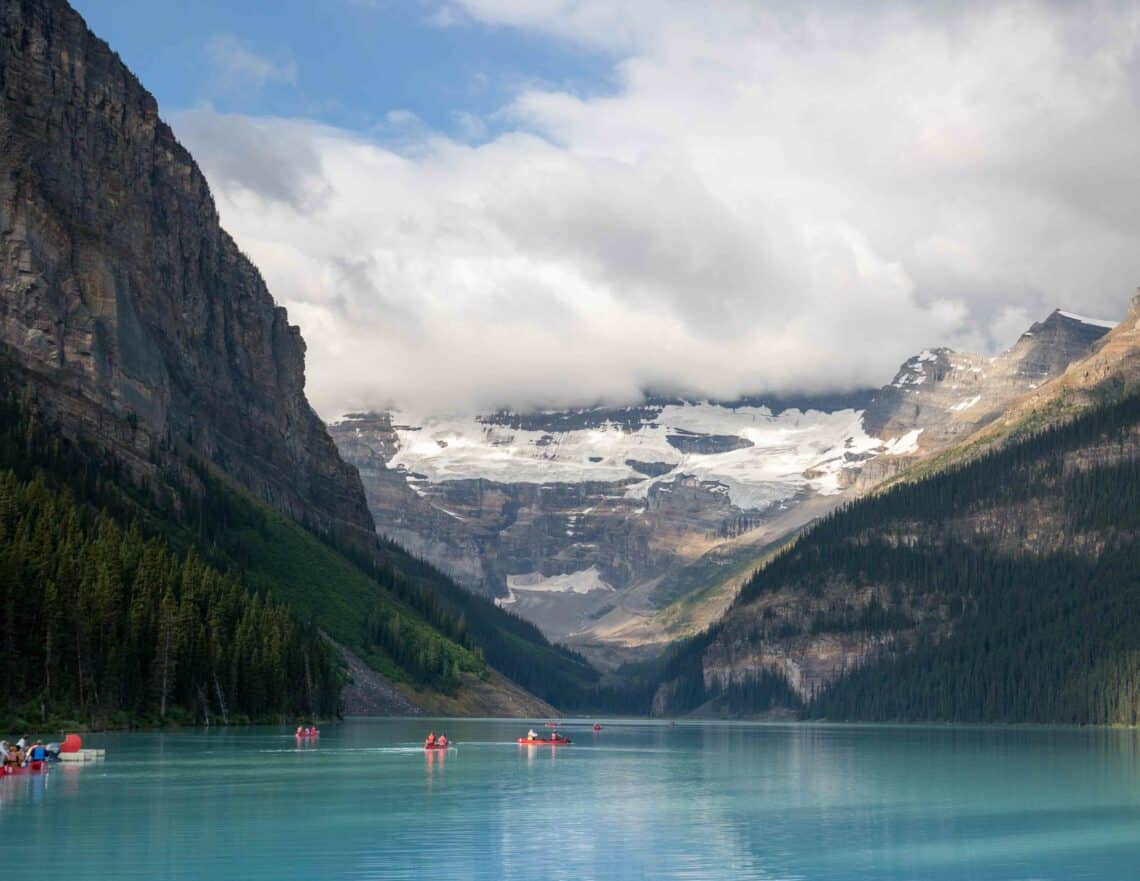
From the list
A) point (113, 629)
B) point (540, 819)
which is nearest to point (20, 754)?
point (540, 819)

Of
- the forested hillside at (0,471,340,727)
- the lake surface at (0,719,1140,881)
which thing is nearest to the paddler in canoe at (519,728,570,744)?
the forested hillside at (0,471,340,727)

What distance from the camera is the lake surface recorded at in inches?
2729

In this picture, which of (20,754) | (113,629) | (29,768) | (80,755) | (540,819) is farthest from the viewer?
(113,629)

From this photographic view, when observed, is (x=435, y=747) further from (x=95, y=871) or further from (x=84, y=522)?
(x=95, y=871)

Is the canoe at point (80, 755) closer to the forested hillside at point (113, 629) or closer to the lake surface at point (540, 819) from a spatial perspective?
the lake surface at point (540, 819)

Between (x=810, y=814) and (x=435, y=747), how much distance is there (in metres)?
68.8

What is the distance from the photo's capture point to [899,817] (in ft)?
308

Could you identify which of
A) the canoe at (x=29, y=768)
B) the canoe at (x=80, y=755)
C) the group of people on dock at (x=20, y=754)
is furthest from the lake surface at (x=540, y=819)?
the group of people on dock at (x=20, y=754)

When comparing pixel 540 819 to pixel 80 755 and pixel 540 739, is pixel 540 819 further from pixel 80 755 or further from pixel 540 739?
pixel 540 739

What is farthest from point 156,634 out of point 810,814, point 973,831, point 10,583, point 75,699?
point 973,831

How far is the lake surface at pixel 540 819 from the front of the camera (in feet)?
227

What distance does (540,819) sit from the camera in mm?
88812

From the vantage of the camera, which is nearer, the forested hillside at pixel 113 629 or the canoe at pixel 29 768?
the canoe at pixel 29 768

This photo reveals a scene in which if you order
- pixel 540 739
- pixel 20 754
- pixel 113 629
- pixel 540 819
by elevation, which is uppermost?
pixel 113 629
